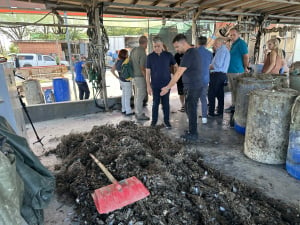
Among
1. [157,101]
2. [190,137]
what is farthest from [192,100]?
[157,101]

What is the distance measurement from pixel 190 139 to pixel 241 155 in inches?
33.9

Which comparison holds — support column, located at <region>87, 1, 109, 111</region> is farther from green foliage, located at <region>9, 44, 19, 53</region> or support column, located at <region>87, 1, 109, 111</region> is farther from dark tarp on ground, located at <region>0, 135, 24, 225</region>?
green foliage, located at <region>9, 44, 19, 53</region>

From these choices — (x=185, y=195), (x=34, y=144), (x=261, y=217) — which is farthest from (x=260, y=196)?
(x=34, y=144)

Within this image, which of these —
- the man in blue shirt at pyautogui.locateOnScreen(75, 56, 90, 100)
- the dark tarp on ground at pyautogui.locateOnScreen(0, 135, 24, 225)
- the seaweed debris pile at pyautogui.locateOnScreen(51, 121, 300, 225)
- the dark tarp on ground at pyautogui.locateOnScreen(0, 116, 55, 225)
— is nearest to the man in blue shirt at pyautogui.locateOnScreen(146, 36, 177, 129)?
the seaweed debris pile at pyautogui.locateOnScreen(51, 121, 300, 225)

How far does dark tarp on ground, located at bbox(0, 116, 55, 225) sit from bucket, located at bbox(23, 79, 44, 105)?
15.3 feet

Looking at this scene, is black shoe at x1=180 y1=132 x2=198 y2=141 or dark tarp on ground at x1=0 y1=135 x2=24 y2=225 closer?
dark tarp on ground at x1=0 y1=135 x2=24 y2=225

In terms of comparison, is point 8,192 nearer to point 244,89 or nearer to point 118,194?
point 118,194

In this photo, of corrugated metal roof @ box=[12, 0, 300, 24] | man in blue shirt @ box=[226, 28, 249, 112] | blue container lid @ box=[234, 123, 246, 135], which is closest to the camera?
blue container lid @ box=[234, 123, 246, 135]

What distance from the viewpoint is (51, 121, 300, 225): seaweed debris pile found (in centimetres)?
189

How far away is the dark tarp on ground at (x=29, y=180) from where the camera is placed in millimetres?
1435

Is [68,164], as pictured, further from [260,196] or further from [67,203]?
[260,196]

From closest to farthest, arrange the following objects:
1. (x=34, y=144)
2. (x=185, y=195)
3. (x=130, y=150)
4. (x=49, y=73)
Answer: (x=185, y=195) → (x=130, y=150) → (x=34, y=144) → (x=49, y=73)

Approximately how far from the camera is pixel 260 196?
7.31 feet

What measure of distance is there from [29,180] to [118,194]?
0.81m
